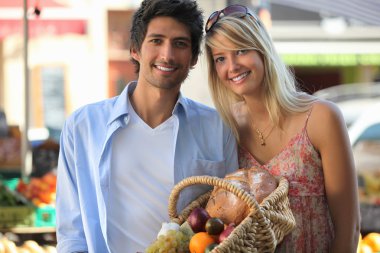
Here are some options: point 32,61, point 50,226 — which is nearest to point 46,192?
point 50,226

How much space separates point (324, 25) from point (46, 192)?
5216 mm

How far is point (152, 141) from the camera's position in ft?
10.4

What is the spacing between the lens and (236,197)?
285 centimetres

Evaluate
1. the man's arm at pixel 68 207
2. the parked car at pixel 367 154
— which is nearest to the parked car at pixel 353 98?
the parked car at pixel 367 154

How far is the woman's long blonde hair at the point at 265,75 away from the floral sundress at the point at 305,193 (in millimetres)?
142

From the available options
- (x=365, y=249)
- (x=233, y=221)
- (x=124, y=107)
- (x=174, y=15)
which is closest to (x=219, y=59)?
(x=174, y=15)

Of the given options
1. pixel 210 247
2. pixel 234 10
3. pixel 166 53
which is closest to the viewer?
pixel 210 247

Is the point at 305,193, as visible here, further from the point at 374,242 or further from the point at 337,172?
the point at 374,242

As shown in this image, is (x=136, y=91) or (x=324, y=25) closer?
(x=136, y=91)

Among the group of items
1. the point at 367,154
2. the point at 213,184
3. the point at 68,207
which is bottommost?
the point at 367,154

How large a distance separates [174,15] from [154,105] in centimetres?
35

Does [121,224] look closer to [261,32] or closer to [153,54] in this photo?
[153,54]

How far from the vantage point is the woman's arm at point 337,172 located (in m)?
3.22

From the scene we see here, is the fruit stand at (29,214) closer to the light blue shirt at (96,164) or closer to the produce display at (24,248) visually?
the produce display at (24,248)
